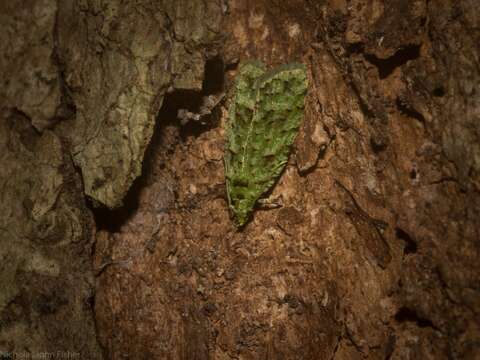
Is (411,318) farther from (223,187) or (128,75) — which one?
(128,75)

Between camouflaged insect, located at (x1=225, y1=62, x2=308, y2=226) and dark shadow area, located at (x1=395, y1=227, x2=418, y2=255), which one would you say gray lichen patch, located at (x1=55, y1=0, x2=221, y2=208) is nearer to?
camouflaged insect, located at (x1=225, y1=62, x2=308, y2=226)

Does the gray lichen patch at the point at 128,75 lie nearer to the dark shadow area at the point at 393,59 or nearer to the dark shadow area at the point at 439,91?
the dark shadow area at the point at 393,59

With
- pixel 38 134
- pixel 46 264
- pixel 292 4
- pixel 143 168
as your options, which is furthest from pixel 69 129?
pixel 292 4

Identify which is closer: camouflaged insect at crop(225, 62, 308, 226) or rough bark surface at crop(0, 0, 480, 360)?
rough bark surface at crop(0, 0, 480, 360)

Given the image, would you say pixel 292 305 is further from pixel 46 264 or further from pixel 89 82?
pixel 89 82

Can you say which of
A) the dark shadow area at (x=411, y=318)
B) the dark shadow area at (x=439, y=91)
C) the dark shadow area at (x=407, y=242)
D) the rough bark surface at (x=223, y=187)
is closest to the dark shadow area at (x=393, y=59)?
the rough bark surface at (x=223, y=187)

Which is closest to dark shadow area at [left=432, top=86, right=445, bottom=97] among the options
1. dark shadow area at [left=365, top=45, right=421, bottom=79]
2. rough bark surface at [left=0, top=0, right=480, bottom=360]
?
rough bark surface at [left=0, top=0, right=480, bottom=360]

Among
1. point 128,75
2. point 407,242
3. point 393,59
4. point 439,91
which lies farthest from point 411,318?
point 128,75
